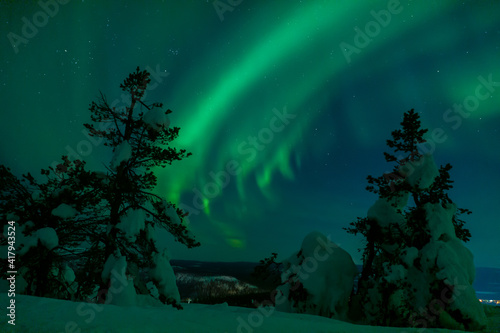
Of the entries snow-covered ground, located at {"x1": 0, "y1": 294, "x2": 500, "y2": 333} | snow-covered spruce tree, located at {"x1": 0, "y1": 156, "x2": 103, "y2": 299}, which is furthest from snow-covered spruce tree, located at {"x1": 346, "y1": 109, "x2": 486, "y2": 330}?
snow-covered spruce tree, located at {"x1": 0, "y1": 156, "x2": 103, "y2": 299}

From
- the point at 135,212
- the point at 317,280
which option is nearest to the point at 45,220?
the point at 135,212

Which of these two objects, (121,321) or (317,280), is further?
(317,280)

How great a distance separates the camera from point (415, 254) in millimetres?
11578

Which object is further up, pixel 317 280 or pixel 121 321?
pixel 317 280

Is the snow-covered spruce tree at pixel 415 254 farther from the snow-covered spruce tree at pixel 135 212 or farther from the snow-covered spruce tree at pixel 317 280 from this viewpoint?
the snow-covered spruce tree at pixel 135 212

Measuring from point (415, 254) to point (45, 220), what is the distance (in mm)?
12628

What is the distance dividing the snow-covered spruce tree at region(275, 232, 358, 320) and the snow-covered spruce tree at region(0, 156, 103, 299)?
24.6 feet

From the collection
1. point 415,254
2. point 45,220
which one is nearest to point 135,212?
point 45,220

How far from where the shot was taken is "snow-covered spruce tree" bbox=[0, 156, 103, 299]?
10.0 m

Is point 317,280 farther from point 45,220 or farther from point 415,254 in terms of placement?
point 45,220

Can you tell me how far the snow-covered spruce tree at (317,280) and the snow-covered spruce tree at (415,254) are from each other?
823mm

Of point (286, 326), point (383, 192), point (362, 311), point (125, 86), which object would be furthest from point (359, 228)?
point (125, 86)

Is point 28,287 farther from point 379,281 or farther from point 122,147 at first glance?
point 379,281

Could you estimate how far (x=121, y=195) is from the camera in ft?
38.4
